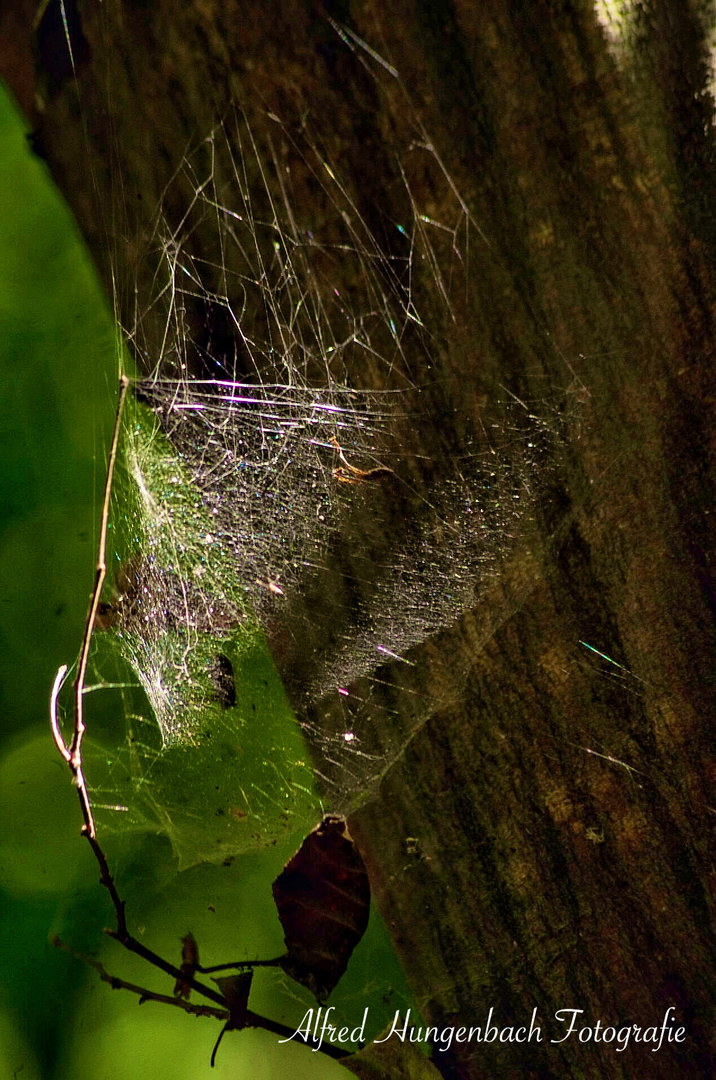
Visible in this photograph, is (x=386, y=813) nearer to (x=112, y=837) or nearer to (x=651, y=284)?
(x=112, y=837)

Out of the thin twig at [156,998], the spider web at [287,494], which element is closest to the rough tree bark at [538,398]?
the spider web at [287,494]

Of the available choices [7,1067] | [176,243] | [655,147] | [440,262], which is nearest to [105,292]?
[176,243]

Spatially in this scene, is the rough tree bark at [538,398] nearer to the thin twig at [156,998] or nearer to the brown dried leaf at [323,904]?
the brown dried leaf at [323,904]

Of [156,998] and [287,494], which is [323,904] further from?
[287,494]

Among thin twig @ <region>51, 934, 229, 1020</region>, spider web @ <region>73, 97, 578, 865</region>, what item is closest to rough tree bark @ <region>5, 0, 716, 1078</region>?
spider web @ <region>73, 97, 578, 865</region>

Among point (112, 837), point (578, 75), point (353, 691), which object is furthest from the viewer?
point (112, 837)

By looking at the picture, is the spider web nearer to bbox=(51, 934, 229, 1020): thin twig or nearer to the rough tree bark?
the rough tree bark
